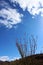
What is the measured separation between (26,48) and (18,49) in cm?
81

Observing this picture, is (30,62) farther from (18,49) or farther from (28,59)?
(18,49)

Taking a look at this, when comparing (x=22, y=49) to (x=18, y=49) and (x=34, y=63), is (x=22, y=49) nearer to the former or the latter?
(x=18, y=49)

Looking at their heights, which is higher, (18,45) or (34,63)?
(18,45)

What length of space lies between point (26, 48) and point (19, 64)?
4.83 ft

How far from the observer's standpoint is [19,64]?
13812 mm

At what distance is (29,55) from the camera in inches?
524

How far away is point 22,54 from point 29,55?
0.52 meters

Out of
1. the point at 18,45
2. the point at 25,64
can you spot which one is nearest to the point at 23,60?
the point at 25,64

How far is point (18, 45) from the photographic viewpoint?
13422 mm

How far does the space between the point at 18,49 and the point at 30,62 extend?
1.20 meters

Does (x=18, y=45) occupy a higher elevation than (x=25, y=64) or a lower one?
higher

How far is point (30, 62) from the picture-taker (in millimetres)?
13469

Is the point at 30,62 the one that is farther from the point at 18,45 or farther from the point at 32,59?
the point at 18,45

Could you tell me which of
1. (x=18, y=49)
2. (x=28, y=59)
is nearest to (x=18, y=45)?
(x=18, y=49)
